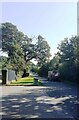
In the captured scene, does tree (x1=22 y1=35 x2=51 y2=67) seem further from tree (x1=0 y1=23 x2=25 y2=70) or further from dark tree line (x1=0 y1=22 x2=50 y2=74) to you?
tree (x1=0 y1=23 x2=25 y2=70)

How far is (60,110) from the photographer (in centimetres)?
1209

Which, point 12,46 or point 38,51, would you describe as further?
point 38,51

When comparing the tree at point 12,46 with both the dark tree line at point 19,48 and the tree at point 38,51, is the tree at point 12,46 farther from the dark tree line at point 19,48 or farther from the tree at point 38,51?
the tree at point 38,51

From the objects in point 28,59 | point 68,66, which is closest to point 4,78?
point 68,66

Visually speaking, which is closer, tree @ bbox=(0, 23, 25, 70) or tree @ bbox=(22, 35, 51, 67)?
tree @ bbox=(0, 23, 25, 70)

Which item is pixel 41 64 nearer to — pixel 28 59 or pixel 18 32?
pixel 28 59

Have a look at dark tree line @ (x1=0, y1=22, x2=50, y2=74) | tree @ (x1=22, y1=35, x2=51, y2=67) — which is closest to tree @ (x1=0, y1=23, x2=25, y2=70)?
dark tree line @ (x1=0, y1=22, x2=50, y2=74)

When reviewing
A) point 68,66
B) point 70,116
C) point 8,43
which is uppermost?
point 8,43

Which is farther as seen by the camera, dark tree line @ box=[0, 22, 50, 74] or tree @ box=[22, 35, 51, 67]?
tree @ box=[22, 35, 51, 67]

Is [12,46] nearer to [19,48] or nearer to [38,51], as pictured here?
[19,48]

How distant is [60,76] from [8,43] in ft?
51.6

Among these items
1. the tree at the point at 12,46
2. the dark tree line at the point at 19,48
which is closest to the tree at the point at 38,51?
the dark tree line at the point at 19,48

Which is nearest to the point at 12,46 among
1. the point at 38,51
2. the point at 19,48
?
the point at 19,48

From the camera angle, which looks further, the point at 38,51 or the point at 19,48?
the point at 38,51
